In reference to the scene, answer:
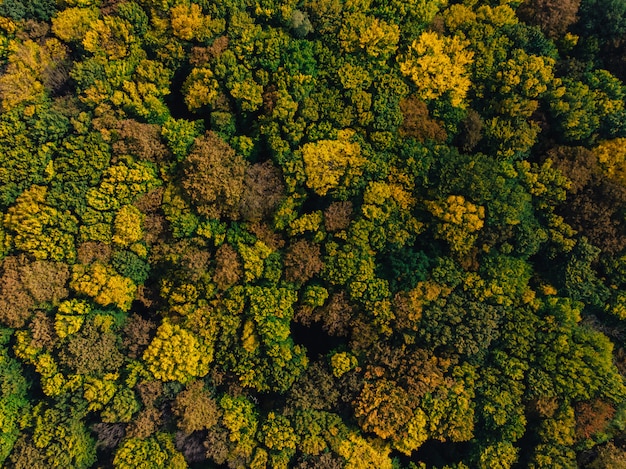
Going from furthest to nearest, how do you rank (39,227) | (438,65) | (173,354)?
(438,65) < (173,354) < (39,227)

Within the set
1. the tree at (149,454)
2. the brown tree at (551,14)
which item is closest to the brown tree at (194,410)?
the tree at (149,454)

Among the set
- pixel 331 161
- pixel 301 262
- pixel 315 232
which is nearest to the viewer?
pixel 331 161

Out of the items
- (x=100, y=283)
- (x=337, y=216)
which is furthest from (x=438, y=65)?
(x=100, y=283)

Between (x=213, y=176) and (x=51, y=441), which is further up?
(x=213, y=176)

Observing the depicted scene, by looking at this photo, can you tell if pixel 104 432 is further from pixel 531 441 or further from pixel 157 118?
pixel 531 441

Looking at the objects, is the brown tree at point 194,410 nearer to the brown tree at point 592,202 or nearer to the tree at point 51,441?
the tree at point 51,441

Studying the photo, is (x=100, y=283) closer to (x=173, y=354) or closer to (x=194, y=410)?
(x=173, y=354)

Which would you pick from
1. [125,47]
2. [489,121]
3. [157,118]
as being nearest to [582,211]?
[489,121]
